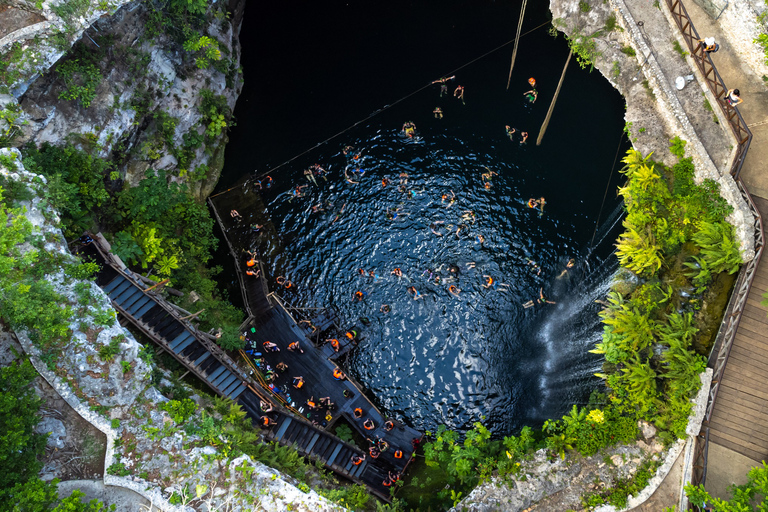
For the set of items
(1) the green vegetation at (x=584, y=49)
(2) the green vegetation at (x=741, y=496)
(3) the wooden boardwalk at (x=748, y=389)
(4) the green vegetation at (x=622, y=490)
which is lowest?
(4) the green vegetation at (x=622, y=490)

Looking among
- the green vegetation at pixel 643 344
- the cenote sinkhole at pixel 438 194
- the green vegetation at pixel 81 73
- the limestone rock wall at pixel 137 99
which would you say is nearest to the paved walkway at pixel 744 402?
the green vegetation at pixel 643 344

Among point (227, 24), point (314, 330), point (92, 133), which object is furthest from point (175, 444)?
point (227, 24)

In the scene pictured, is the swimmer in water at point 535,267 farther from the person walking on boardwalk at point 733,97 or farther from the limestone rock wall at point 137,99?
the limestone rock wall at point 137,99

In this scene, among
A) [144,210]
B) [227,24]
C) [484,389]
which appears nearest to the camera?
[144,210]

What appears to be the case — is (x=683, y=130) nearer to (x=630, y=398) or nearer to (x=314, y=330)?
(x=630, y=398)

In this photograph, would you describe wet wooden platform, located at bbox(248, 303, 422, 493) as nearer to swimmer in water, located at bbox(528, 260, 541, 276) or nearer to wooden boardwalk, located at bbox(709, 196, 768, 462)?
swimmer in water, located at bbox(528, 260, 541, 276)
